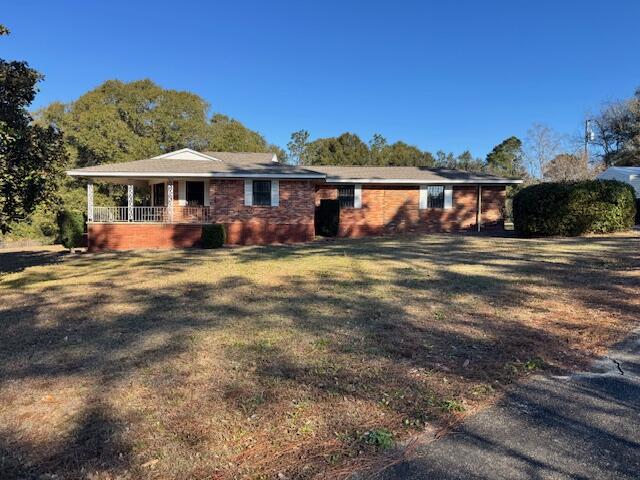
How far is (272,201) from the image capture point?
18.4 metres

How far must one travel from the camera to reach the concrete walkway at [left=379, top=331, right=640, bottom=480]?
2.65 metres

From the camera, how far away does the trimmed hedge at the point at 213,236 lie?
16578 millimetres

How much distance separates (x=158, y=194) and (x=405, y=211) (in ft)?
39.2

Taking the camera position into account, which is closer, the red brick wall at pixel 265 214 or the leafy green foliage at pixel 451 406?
the leafy green foliage at pixel 451 406

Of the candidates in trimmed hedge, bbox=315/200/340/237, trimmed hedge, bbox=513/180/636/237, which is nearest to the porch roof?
trimmed hedge, bbox=315/200/340/237

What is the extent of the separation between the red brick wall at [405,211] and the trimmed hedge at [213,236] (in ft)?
18.4

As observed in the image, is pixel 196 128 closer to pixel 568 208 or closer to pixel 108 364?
pixel 568 208

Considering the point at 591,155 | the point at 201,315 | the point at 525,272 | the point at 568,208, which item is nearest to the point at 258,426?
the point at 201,315

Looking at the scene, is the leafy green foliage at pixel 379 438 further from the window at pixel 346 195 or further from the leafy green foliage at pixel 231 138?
the leafy green foliage at pixel 231 138

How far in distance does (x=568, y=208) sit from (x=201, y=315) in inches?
528

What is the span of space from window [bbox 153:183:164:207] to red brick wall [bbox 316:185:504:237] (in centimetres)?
764

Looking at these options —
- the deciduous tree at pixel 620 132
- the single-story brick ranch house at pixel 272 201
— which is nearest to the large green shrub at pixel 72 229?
the single-story brick ranch house at pixel 272 201

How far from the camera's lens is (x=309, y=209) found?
60.8ft

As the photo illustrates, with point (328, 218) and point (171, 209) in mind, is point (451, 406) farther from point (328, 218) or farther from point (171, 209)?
point (328, 218)
